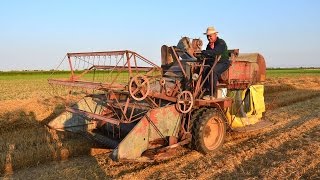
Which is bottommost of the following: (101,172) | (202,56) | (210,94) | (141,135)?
(101,172)

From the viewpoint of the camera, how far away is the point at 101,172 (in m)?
6.32

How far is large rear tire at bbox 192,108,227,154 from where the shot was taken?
706cm

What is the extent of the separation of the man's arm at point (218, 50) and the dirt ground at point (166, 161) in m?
2.04

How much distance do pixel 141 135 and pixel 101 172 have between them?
0.97 metres

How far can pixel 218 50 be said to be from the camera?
7.61 metres

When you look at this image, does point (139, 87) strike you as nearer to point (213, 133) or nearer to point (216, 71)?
point (216, 71)

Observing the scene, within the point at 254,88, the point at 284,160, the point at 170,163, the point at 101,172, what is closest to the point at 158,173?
the point at 170,163

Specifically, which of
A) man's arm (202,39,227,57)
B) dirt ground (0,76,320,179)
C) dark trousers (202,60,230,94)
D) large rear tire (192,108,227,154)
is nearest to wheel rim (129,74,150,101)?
dirt ground (0,76,320,179)

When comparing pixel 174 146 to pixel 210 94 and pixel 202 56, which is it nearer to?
pixel 210 94

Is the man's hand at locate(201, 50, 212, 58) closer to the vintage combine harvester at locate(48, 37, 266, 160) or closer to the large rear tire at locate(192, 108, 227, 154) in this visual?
the vintage combine harvester at locate(48, 37, 266, 160)

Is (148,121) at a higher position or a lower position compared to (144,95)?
lower

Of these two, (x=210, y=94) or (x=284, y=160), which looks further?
(x=210, y=94)

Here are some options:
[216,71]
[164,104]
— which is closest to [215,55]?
[216,71]

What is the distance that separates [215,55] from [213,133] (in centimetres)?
165
